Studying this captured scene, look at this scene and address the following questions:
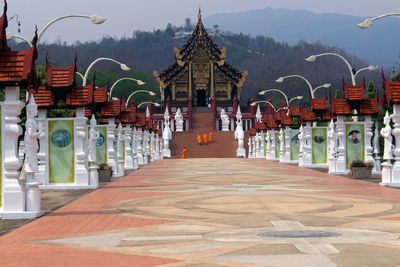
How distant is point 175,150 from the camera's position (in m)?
75.8

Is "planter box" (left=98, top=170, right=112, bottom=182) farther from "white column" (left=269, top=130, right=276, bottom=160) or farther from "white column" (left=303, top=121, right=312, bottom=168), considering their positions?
"white column" (left=269, top=130, right=276, bottom=160)

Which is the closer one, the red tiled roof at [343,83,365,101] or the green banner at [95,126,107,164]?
the red tiled roof at [343,83,365,101]

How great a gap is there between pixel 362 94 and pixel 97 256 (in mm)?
22906

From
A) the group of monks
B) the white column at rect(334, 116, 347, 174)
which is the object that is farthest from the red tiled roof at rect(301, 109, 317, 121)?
the group of monks

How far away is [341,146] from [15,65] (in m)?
18.9

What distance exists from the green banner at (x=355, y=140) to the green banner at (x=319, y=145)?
28.1 feet

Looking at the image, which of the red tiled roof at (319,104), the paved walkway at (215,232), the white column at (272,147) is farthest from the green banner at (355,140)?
the white column at (272,147)

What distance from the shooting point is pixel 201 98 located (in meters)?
106

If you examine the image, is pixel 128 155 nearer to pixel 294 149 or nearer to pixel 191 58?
pixel 294 149

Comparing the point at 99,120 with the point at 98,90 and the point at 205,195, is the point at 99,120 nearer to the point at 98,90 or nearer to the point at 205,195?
the point at 98,90

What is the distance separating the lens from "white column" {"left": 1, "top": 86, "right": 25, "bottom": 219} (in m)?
13.7

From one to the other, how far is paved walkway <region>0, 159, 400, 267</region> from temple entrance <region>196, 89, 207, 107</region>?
87.5 metres

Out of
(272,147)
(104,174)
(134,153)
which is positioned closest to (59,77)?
(104,174)

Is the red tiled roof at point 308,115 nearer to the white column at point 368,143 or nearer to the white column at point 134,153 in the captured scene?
the white column at point 368,143
